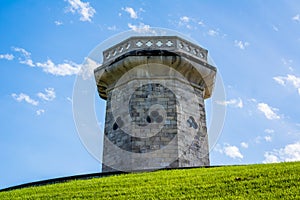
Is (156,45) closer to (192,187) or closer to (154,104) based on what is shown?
(154,104)

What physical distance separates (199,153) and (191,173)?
17.3 ft

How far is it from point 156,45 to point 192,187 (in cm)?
840

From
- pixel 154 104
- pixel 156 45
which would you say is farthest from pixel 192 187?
pixel 156 45

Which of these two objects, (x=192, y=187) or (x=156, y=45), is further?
(x=156, y=45)

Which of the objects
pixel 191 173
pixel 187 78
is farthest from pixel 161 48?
pixel 191 173

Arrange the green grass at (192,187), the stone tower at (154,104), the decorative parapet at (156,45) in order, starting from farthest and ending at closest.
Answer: the decorative parapet at (156,45) → the stone tower at (154,104) → the green grass at (192,187)

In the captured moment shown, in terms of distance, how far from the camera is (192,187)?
9391 millimetres

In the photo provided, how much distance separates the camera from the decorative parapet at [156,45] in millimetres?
16906

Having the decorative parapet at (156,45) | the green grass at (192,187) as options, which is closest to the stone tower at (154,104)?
the decorative parapet at (156,45)

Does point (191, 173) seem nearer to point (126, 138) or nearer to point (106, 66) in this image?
point (126, 138)

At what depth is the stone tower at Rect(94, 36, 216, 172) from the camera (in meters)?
15.7

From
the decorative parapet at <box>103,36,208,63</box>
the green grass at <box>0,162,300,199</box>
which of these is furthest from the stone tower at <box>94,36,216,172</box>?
the green grass at <box>0,162,300,199</box>

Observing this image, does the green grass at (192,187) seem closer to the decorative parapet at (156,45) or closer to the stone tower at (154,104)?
the stone tower at (154,104)

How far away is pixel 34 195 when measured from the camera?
10.5 metres
